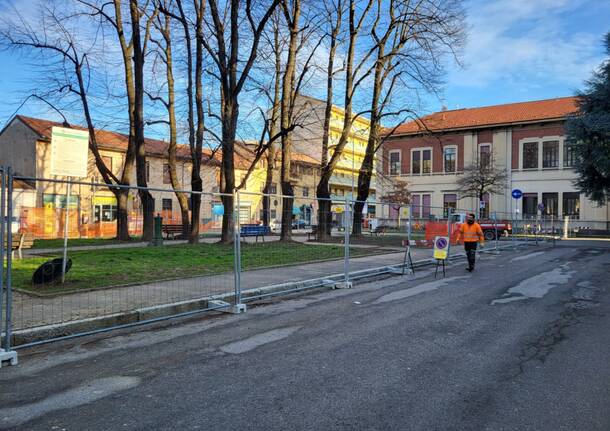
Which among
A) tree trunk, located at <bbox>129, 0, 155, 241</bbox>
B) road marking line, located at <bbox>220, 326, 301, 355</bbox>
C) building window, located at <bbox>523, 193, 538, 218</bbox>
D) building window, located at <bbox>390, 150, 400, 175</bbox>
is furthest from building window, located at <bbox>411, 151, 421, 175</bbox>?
road marking line, located at <bbox>220, 326, 301, 355</bbox>

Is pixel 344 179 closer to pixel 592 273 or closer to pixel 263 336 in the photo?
pixel 592 273

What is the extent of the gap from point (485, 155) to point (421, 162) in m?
8.70

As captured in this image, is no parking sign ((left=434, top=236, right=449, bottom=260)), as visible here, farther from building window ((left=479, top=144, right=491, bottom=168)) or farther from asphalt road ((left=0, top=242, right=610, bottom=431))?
building window ((left=479, top=144, right=491, bottom=168))

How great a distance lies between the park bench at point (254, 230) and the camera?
9375mm

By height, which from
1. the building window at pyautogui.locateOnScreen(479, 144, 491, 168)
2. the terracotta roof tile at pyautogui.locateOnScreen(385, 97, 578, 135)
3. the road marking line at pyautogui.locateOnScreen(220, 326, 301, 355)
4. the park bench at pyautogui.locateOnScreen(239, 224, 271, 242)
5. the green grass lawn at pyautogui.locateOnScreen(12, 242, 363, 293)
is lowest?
the road marking line at pyautogui.locateOnScreen(220, 326, 301, 355)

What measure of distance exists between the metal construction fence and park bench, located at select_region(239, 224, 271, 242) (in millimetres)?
27

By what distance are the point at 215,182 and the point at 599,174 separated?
1484 inches

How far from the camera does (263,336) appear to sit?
21.2ft

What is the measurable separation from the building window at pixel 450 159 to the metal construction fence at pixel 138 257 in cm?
3630

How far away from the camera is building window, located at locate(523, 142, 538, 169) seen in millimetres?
47000

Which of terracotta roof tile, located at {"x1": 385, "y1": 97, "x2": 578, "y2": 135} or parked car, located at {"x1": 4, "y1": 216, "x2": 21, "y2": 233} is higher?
terracotta roof tile, located at {"x1": 385, "y1": 97, "x2": 578, "y2": 135}

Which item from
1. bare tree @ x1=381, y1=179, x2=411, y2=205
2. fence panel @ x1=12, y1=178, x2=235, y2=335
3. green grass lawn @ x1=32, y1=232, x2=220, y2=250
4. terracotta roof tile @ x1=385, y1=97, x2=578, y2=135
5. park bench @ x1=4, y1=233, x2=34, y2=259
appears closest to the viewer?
park bench @ x1=4, y1=233, x2=34, y2=259

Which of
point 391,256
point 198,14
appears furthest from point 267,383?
point 198,14

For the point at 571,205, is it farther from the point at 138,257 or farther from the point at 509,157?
the point at 138,257
